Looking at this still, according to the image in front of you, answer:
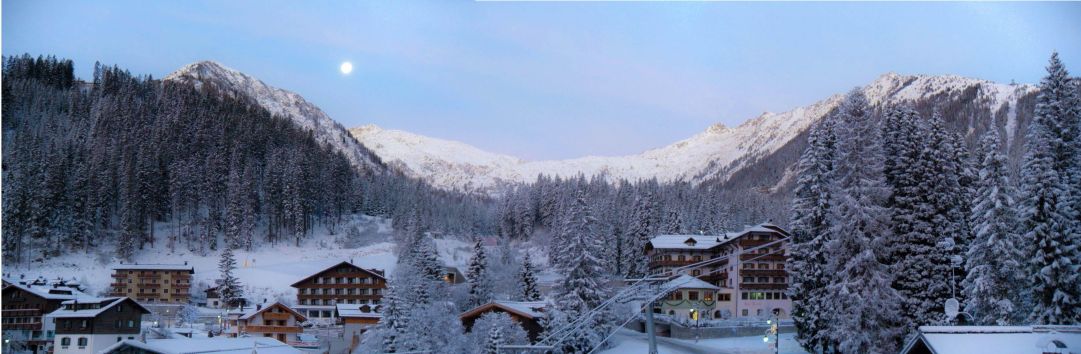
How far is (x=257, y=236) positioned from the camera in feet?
416

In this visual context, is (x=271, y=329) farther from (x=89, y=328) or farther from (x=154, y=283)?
(x=154, y=283)

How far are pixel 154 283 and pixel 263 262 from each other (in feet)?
56.3

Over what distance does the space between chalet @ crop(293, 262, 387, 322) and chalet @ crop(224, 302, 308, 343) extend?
1327cm

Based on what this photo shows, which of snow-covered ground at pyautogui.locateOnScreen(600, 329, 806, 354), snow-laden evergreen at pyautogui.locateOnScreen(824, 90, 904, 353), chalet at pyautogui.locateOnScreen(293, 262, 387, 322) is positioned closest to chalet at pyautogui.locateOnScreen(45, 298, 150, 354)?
chalet at pyautogui.locateOnScreen(293, 262, 387, 322)

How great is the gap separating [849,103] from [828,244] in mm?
7052

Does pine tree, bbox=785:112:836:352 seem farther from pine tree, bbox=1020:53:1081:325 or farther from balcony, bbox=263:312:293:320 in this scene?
balcony, bbox=263:312:293:320

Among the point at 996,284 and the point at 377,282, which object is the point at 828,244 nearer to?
the point at 996,284

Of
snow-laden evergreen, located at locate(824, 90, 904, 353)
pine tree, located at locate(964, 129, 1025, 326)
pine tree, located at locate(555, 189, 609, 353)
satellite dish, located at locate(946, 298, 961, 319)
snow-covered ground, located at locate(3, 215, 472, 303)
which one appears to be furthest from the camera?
snow-covered ground, located at locate(3, 215, 472, 303)

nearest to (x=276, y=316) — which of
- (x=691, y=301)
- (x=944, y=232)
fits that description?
(x=691, y=301)

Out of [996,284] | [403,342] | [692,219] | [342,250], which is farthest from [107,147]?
[996,284]

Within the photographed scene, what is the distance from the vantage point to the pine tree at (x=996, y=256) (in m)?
34.5

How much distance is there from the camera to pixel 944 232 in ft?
130

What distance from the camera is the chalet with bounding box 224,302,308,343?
7694 centimetres

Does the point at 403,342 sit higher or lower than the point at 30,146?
lower
